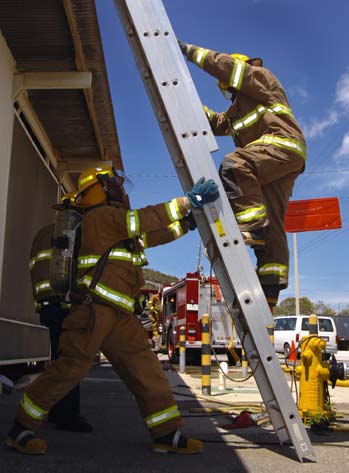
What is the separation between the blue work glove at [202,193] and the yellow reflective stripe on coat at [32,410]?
1.55 metres

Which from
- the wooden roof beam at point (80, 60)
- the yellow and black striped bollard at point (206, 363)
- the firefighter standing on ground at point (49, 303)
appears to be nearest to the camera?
the firefighter standing on ground at point (49, 303)

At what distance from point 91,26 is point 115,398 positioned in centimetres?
427

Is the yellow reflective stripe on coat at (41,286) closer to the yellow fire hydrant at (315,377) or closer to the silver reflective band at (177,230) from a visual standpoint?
the silver reflective band at (177,230)

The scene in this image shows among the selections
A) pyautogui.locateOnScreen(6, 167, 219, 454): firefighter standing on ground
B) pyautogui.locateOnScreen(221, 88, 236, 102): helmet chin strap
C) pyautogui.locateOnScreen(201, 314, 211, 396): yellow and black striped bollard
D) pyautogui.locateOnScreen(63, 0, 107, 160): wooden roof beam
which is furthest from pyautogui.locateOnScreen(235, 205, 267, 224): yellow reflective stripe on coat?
pyautogui.locateOnScreen(201, 314, 211, 396): yellow and black striped bollard

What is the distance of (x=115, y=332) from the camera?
11.0ft

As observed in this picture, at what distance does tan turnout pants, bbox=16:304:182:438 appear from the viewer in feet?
10.3

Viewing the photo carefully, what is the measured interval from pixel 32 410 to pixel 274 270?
1.78 metres

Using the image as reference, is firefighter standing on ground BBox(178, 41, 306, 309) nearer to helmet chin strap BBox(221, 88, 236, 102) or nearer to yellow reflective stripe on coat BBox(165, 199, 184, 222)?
helmet chin strap BBox(221, 88, 236, 102)

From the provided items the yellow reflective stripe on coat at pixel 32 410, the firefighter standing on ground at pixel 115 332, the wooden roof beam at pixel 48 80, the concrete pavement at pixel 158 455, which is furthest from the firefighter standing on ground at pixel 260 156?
the wooden roof beam at pixel 48 80

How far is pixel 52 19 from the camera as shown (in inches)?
209

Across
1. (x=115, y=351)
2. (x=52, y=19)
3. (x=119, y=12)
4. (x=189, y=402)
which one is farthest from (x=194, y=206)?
(x=189, y=402)

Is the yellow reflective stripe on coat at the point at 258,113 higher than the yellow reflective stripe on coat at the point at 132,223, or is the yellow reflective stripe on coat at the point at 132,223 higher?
the yellow reflective stripe on coat at the point at 258,113

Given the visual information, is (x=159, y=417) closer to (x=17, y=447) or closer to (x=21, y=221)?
(x=17, y=447)

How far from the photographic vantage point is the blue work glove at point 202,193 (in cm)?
310
